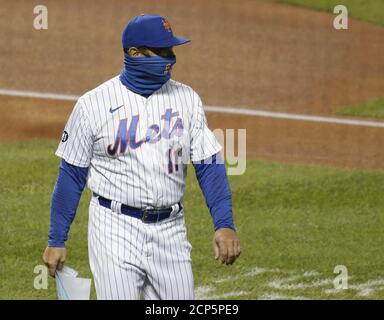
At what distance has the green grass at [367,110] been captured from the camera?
1524 cm

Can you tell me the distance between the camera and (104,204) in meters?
6.63

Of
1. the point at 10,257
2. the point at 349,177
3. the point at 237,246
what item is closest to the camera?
the point at 237,246

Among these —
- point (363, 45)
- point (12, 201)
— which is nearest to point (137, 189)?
point (12, 201)

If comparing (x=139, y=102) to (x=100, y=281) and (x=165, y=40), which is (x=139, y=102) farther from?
(x=100, y=281)

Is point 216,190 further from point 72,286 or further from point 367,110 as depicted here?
point 367,110

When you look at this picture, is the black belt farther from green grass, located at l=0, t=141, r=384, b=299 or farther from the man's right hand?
green grass, located at l=0, t=141, r=384, b=299

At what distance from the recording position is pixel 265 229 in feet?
35.9

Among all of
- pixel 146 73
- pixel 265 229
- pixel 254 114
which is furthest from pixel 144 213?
pixel 254 114

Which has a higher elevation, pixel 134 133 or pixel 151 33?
pixel 151 33

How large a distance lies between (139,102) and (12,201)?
5010 millimetres

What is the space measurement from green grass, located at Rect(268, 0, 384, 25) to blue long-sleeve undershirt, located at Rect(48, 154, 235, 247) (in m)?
13.1

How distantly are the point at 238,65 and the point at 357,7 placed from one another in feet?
12.3

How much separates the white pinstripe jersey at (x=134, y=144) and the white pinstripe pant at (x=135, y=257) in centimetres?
12

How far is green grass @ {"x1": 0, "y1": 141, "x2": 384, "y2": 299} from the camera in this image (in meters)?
9.63
